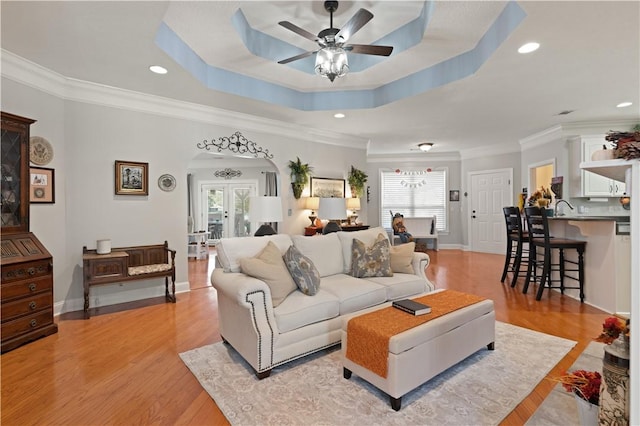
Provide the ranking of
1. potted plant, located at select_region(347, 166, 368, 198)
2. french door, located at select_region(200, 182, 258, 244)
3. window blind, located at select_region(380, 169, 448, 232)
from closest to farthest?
potted plant, located at select_region(347, 166, 368, 198) < window blind, located at select_region(380, 169, 448, 232) < french door, located at select_region(200, 182, 258, 244)

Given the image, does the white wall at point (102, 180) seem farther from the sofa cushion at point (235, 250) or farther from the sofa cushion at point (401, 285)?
the sofa cushion at point (401, 285)

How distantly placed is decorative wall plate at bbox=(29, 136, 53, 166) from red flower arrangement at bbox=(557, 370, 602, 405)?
478 cm

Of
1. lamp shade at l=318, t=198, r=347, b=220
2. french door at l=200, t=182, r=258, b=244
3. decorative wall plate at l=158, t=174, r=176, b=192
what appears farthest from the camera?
french door at l=200, t=182, r=258, b=244

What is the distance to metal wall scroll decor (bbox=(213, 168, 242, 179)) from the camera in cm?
959

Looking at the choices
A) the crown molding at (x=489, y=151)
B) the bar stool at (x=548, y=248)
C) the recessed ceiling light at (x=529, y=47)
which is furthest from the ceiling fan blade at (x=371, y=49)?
the crown molding at (x=489, y=151)

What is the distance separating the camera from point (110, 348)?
2826 mm

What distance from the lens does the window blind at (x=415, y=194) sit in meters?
9.06

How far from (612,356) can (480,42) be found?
3.28m

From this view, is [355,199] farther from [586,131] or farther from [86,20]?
[86,20]

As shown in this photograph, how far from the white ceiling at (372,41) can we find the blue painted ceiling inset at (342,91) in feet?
0.24

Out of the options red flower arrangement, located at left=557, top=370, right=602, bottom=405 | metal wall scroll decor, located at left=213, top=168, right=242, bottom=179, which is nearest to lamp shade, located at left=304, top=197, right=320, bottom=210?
metal wall scroll decor, located at left=213, top=168, right=242, bottom=179

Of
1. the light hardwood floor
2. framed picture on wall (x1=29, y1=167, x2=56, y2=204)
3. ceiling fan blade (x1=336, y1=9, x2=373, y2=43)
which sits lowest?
the light hardwood floor

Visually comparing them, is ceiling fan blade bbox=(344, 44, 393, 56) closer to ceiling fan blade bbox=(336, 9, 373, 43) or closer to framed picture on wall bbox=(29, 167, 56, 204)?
ceiling fan blade bbox=(336, 9, 373, 43)

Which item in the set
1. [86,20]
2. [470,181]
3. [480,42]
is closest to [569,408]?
[480,42]
